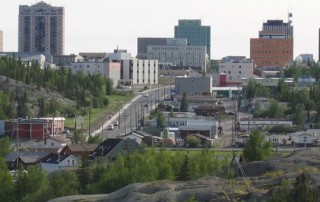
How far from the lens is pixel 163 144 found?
181ft

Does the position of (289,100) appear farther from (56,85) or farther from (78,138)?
(78,138)

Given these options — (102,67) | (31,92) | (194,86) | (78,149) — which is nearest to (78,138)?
(78,149)

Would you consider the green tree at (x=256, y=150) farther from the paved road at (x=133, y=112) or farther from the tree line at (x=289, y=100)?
the tree line at (x=289, y=100)

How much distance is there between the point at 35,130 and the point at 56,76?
61.3 ft

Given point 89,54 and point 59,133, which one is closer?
point 59,133

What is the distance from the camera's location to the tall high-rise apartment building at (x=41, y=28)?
132 meters

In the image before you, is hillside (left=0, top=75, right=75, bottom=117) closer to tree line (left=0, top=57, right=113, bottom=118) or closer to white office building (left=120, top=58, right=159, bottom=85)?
tree line (left=0, top=57, right=113, bottom=118)

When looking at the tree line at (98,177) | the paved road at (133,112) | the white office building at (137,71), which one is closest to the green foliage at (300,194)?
the tree line at (98,177)

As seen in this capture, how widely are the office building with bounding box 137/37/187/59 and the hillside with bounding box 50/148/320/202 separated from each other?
349 ft

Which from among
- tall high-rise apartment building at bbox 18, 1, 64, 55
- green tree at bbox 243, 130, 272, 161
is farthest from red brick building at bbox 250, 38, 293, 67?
green tree at bbox 243, 130, 272, 161

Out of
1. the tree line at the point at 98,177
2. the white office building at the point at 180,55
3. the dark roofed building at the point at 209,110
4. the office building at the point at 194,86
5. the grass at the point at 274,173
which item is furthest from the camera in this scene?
the white office building at the point at 180,55

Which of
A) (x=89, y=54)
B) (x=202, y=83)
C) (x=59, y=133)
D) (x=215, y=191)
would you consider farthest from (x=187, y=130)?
→ (x=89, y=54)

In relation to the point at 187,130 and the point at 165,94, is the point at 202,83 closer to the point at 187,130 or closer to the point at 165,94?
the point at 165,94

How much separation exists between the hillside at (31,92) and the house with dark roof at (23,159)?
2174 cm
